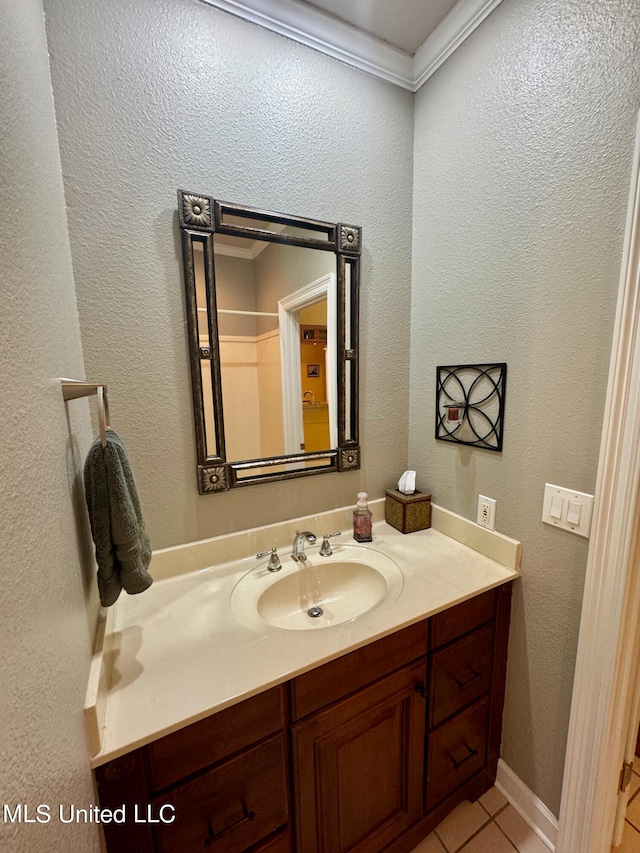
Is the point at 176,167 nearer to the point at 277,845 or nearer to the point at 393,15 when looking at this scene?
the point at 393,15

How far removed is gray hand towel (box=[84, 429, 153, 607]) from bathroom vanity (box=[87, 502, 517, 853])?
214mm

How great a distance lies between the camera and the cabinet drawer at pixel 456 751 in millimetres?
1029

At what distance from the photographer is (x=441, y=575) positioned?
1074mm

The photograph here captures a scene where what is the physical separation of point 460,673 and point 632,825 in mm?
795

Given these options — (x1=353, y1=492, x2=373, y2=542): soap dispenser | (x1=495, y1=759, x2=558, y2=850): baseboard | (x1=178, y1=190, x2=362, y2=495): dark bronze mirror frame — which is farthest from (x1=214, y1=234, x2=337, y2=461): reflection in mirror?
(x1=495, y1=759, x2=558, y2=850): baseboard

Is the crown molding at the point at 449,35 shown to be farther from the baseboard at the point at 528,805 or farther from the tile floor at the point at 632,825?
the tile floor at the point at 632,825

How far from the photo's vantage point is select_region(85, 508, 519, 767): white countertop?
26.2 inches

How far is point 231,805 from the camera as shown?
740 millimetres

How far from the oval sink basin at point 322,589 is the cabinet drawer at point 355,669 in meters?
0.11

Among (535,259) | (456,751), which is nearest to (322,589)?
(456,751)

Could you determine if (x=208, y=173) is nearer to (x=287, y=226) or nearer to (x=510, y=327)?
(x=287, y=226)

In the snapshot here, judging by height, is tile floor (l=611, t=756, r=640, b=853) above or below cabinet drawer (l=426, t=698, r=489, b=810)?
below

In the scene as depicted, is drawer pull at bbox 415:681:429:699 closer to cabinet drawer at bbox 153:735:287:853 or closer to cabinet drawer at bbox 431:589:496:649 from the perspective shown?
cabinet drawer at bbox 431:589:496:649

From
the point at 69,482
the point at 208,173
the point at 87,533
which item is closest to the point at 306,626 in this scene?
the point at 87,533
